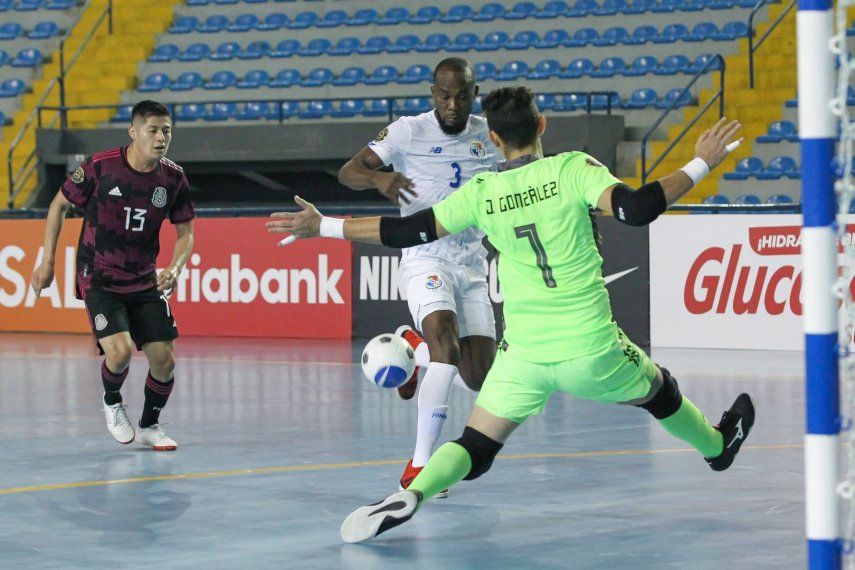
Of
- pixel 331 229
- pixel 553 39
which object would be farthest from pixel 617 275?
pixel 331 229

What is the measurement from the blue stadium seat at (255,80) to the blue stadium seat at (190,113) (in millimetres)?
824

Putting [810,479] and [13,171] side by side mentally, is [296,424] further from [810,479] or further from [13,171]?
[13,171]

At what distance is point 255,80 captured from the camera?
2527 centimetres

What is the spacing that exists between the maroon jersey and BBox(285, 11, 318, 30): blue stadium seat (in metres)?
17.4

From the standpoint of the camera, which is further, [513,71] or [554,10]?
[554,10]

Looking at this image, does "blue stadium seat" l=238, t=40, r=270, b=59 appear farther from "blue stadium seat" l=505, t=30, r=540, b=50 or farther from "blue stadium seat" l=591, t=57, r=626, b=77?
"blue stadium seat" l=591, t=57, r=626, b=77

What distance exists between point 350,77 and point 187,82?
3.18m

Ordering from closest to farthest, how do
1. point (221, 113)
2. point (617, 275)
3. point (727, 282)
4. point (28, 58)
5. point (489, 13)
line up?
point (727, 282) → point (617, 275) → point (221, 113) → point (489, 13) → point (28, 58)

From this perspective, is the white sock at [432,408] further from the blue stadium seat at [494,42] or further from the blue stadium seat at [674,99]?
the blue stadium seat at [494,42]

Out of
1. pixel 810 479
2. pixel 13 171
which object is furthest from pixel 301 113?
pixel 810 479

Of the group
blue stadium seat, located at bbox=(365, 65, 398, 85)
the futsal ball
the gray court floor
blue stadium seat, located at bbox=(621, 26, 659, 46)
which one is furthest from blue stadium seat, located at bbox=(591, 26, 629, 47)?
the futsal ball

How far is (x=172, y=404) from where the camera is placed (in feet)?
37.6

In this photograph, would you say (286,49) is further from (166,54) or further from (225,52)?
(166,54)

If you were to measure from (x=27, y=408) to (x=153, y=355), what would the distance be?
8.77 feet
